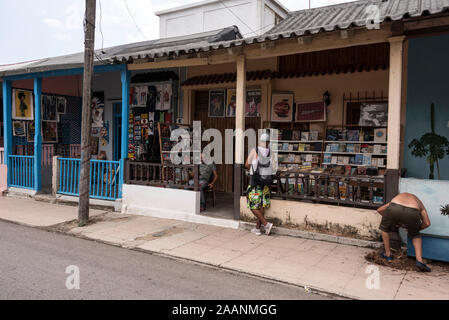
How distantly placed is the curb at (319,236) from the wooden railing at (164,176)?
148cm

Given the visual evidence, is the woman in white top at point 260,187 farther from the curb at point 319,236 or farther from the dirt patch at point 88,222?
the dirt patch at point 88,222

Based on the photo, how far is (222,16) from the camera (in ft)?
38.6

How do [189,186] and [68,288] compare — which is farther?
[189,186]

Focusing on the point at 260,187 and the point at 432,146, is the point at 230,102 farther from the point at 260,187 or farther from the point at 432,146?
the point at 432,146

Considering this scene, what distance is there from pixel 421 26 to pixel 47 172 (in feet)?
33.2

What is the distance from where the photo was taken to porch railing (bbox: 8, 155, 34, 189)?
34.6 ft

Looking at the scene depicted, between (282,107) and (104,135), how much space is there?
6353 millimetres

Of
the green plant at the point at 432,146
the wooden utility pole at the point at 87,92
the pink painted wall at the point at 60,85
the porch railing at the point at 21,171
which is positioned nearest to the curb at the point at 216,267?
the wooden utility pole at the point at 87,92

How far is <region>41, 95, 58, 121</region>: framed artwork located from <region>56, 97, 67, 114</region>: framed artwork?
114 millimetres

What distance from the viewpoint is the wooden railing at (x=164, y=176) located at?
800 centimetres

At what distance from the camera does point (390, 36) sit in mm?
5742

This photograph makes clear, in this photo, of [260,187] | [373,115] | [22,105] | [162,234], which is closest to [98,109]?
[22,105]
